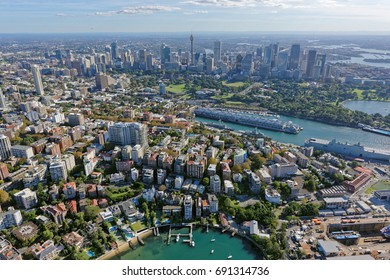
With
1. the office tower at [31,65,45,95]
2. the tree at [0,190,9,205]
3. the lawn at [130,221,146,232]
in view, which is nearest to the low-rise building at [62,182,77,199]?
the tree at [0,190,9,205]

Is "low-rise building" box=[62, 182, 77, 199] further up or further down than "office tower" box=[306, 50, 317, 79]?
further down

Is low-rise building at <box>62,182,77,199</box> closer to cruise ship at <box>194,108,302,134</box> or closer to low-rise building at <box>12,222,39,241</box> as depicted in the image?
low-rise building at <box>12,222,39,241</box>

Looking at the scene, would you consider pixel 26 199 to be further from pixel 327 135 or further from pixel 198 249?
pixel 327 135

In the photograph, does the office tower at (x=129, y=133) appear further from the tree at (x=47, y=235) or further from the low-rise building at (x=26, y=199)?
the tree at (x=47, y=235)

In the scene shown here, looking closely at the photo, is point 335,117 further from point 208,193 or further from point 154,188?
point 154,188

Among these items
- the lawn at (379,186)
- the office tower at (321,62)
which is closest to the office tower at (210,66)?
the office tower at (321,62)

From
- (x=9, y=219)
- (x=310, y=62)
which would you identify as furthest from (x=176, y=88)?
(x=9, y=219)

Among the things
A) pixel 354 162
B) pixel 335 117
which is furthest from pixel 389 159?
pixel 335 117
